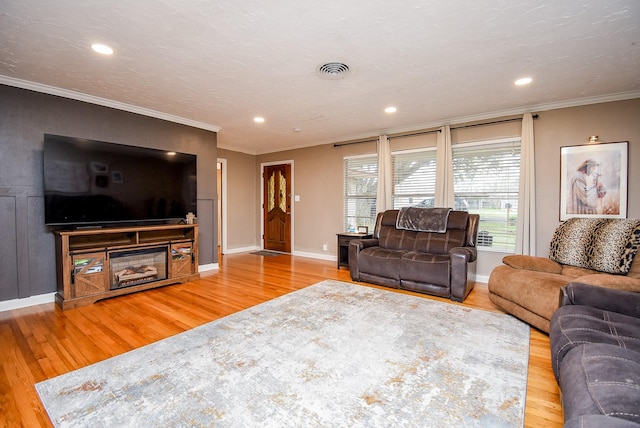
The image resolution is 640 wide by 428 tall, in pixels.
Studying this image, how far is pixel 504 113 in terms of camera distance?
3980 mm

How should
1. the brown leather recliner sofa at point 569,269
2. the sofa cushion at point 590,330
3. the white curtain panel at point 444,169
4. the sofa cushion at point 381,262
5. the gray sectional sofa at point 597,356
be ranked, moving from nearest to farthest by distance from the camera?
the gray sectional sofa at point 597,356 → the sofa cushion at point 590,330 → the brown leather recliner sofa at point 569,269 → the sofa cushion at point 381,262 → the white curtain panel at point 444,169

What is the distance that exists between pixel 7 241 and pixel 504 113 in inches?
245

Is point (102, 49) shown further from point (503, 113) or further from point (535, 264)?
point (503, 113)

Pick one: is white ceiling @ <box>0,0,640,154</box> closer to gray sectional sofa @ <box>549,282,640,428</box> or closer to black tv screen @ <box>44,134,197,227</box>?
black tv screen @ <box>44,134,197,227</box>

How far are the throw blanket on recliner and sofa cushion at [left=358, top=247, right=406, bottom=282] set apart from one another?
18.1 inches

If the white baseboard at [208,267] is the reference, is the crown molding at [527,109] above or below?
above

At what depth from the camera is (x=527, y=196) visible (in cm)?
380

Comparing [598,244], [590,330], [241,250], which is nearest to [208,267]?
[241,250]

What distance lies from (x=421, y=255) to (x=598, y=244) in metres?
1.70

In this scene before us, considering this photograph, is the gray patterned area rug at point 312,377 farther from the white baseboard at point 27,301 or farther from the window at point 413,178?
the window at point 413,178

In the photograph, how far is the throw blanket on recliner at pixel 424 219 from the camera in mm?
4047

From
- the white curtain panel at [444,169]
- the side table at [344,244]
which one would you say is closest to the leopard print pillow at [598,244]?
the white curtain panel at [444,169]

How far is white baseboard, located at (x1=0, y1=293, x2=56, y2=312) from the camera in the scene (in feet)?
9.85

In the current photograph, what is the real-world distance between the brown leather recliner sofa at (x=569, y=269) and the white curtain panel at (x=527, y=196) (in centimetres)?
62
